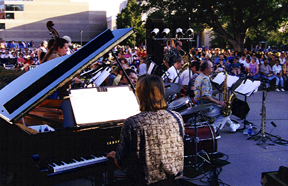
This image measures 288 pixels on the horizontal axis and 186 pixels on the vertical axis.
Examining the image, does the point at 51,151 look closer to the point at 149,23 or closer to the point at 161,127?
the point at 161,127

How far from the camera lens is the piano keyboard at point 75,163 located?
2.68m

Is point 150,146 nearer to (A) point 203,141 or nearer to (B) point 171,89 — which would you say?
(A) point 203,141

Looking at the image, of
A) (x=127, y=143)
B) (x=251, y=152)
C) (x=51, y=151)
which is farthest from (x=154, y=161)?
(x=251, y=152)

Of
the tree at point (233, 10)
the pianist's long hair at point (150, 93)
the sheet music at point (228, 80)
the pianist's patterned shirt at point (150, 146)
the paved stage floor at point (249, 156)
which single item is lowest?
the paved stage floor at point (249, 156)

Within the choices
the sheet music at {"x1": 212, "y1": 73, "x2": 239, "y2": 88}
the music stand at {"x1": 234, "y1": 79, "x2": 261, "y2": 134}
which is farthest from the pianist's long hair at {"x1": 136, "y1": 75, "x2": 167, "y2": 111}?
the sheet music at {"x1": 212, "y1": 73, "x2": 239, "y2": 88}

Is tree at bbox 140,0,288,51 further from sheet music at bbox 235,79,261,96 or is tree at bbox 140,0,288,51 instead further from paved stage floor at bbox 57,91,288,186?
sheet music at bbox 235,79,261,96

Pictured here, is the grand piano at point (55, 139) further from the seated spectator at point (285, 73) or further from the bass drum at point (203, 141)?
the seated spectator at point (285, 73)

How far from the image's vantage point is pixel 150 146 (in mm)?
2289

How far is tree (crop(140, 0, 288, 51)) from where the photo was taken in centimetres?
2720

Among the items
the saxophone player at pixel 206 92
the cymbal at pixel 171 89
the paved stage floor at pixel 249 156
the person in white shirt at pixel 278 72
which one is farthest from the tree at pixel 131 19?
the cymbal at pixel 171 89

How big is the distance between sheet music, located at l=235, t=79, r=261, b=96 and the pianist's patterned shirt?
14.5 feet

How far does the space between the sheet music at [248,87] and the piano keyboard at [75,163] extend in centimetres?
443

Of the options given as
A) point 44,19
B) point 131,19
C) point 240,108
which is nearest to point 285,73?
point 240,108

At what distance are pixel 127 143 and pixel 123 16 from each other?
5498 cm
